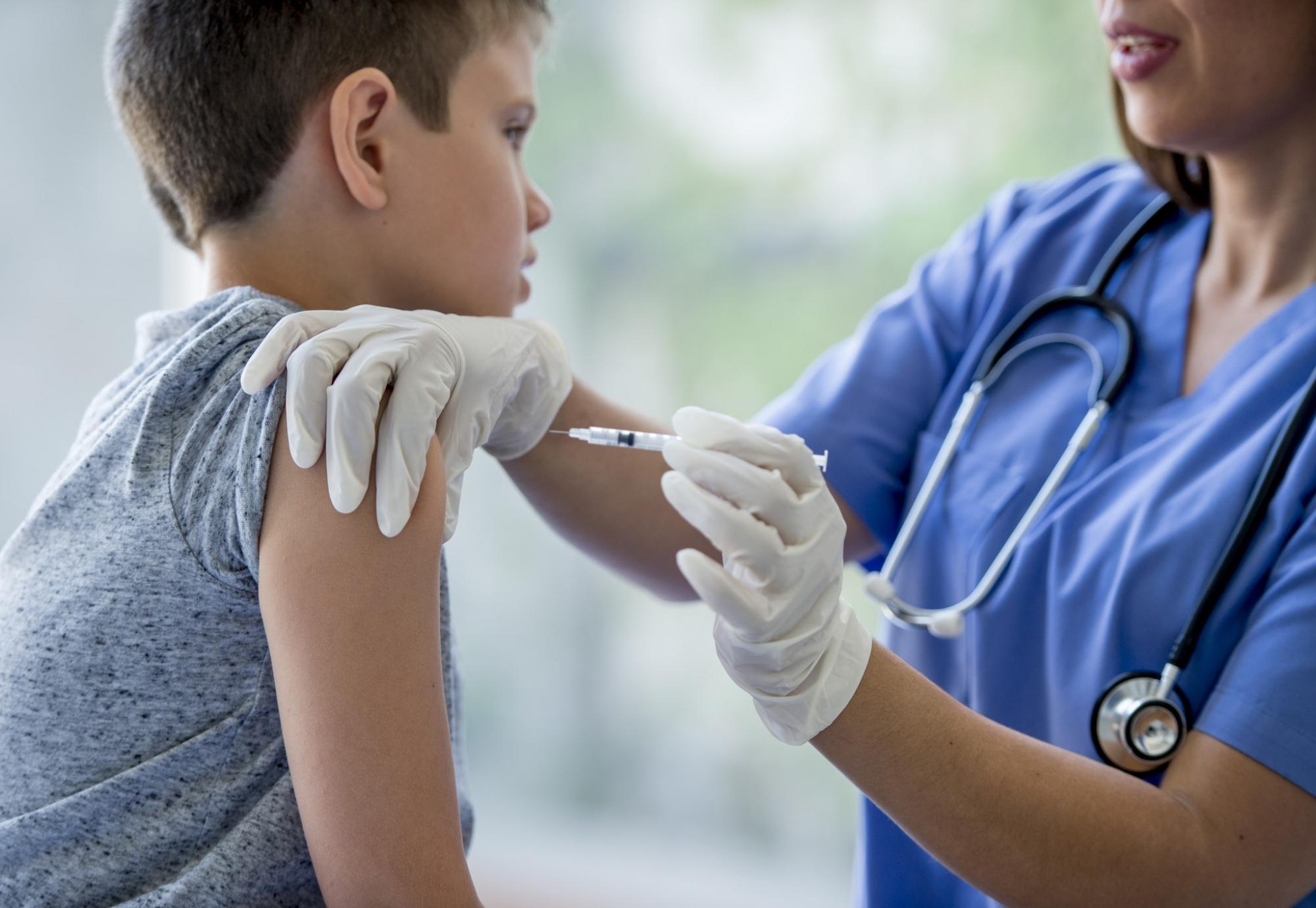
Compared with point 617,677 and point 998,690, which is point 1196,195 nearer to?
point 998,690

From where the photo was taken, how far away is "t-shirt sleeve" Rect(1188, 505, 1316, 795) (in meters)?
0.95

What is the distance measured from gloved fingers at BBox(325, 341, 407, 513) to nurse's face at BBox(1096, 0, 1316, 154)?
87cm

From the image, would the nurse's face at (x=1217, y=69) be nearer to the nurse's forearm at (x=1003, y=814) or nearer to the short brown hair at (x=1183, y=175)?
the short brown hair at (x=1183, y=175)

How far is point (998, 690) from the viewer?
1196 mm

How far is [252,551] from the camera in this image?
0.85m

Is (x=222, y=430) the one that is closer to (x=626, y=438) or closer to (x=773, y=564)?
(x=626, y=438)

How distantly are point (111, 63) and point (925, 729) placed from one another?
0.98m

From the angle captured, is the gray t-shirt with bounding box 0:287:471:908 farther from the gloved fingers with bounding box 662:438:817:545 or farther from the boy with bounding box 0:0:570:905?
the gloved fingers with bounding box 662:438:817:545

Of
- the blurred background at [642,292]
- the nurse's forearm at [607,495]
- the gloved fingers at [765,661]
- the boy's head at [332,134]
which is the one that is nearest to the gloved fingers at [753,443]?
the gloved fingers at [765,661]

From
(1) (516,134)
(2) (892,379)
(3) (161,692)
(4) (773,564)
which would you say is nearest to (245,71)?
(1) (516,134)

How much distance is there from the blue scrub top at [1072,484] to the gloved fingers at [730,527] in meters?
0.43

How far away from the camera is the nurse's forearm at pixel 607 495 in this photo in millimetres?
1329

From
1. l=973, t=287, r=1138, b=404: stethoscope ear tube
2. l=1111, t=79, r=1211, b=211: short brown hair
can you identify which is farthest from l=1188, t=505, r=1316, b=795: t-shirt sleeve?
l=1111, t=79, r=1211, b=211: short brown hair

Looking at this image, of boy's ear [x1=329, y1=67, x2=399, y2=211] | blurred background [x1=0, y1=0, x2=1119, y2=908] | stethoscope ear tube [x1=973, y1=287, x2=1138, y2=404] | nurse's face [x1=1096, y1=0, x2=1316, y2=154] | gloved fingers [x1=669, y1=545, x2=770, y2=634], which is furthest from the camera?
blurred background [x1=0, y1=0, x2=1119, y2=908]
